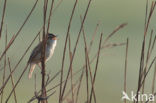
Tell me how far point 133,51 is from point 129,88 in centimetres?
392

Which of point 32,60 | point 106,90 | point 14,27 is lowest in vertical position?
point 106,90

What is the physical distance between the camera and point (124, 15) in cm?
1842

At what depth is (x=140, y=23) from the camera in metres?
17.8

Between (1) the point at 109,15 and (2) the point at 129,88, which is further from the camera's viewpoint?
(1) the point at 109,15

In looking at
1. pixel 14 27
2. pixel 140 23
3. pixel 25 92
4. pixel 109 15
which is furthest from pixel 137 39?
pixel 25 92

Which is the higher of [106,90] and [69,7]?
[69,7]

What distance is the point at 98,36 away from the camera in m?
16.1

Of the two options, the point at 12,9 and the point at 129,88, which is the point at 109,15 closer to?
the point at 12,9

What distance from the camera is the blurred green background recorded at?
41.2ft

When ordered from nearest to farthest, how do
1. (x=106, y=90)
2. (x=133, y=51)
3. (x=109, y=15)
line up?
1. (x=106, y=90)
2. (x=133, y=51)
3. (x=109, y=15)

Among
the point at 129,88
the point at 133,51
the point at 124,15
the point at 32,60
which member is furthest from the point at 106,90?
the point at 32,60

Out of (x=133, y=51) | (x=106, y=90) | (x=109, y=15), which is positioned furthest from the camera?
(x=109, y=15)

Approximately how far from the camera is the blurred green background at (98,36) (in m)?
12.6

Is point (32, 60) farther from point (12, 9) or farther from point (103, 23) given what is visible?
point (12, 9)
